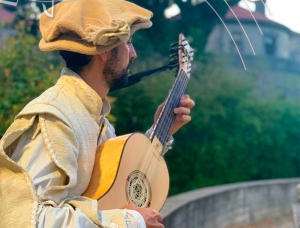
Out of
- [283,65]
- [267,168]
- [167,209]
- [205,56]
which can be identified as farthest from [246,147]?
[167,209]

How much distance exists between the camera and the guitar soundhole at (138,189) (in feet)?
7.92

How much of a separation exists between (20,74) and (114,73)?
4177 millimetres

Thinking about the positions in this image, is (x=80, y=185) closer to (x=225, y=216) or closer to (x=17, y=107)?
(x=17, y=107)

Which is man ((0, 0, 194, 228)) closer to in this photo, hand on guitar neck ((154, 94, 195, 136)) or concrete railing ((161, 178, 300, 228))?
hand on guitar neck ((154, 94, 195, 136))

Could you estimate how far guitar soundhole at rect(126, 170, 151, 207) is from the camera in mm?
2414

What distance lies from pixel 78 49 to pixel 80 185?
463 mm

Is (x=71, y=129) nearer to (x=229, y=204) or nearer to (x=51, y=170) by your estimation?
(x=51, y=170)

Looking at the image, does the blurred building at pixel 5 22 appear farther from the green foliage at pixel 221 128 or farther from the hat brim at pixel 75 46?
the hat brim at pixel 75 46

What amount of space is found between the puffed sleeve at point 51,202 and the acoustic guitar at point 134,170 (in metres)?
0.13

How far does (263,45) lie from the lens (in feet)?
50.6

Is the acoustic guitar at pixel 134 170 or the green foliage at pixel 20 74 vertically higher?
the acoustic guitar at pixel 134 170

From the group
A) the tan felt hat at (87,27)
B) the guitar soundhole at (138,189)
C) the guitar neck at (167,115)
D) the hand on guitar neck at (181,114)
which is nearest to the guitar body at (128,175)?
the guitar soundhole at (138,189)

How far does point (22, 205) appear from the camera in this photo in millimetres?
2043

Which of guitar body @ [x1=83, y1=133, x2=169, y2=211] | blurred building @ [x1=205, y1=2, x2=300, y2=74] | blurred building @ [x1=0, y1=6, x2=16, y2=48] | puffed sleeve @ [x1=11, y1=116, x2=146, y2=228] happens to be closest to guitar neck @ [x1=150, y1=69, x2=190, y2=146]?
guitar body @ [x1=83, y1=133, x2=169, y2=211]
